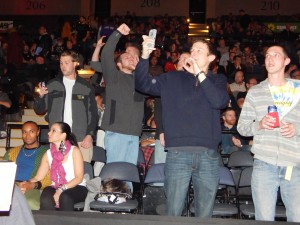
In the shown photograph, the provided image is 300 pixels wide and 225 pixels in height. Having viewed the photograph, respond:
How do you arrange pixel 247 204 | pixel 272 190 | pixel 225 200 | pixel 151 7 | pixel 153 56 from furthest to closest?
pixel 151 7 < pixel 153 56 < pixel 225 200 < pixel 247 204 < pixel 272 190

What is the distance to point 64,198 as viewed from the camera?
18.2 ft

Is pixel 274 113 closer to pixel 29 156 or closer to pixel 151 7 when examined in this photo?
pixel 29 156

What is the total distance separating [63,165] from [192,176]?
1.92m

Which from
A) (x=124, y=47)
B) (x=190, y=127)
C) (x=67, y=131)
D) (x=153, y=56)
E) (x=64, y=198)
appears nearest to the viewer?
(x=190, y=127)

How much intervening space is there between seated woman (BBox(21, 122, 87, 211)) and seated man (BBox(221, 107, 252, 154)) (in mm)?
2120

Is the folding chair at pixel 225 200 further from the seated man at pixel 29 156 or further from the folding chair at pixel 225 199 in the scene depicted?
the seated man at pixel 29 156

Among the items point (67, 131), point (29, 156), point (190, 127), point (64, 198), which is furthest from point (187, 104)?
point (29, 156)

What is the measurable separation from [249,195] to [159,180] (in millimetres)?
1101

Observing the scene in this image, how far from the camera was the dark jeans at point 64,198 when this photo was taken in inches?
218

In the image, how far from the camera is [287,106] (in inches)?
171

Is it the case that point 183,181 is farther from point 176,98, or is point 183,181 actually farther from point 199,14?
point 199,14

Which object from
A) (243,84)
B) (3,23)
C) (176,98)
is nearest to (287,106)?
(176,98)

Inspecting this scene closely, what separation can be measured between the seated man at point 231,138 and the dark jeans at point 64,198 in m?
2.22

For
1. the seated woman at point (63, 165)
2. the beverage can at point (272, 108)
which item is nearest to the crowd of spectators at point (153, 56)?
the seated woman at point (63, 165)
